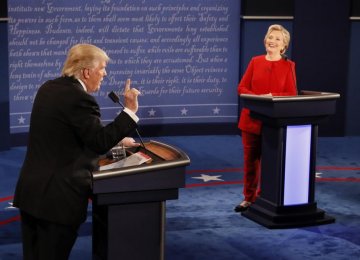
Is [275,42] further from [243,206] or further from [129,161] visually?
[129,161]

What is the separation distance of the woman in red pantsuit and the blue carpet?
1.81 ft

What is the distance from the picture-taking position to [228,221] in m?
5.92

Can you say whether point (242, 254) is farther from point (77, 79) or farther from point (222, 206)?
point (77, 79)

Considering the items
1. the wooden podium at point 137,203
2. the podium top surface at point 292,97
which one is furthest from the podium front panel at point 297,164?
the wooden podium at point 137,203

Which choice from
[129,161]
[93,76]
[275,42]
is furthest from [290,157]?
[93,76]

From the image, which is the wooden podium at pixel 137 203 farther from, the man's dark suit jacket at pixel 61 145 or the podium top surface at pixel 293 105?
the podium top surface at pixel 293 105

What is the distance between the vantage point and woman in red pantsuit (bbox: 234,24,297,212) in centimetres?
581

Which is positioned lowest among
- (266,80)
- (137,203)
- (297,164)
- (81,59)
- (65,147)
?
(297,164)

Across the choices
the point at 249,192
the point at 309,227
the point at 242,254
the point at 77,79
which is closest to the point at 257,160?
the point at 249,192

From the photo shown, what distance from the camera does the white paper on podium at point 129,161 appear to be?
3.67 meters

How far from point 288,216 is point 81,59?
113 inches

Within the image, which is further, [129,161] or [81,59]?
[129,161]

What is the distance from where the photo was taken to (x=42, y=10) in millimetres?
8383

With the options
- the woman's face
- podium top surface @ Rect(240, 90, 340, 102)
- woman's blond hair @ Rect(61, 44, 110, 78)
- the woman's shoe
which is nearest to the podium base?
the woman's shoe
